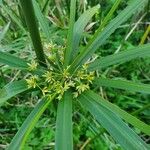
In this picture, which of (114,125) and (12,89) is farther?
(12,89)

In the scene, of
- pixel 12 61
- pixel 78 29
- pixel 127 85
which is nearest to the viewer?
pixel 127 85

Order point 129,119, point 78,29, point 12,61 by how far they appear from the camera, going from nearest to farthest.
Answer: point 129,119 < point 12,61 < point 78,29

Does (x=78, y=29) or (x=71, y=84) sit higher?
(x=78, y=29)

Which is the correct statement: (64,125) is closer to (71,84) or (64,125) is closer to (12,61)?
(71,84)

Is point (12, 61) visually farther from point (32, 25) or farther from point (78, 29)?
point (78, 29)

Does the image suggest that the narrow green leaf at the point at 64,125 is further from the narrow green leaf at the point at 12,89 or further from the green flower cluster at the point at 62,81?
the narrow green leaf at the point at 12,89

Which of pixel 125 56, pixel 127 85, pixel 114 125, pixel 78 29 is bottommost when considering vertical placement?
pixel 114 125

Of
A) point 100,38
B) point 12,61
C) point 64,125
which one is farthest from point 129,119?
point 12,61

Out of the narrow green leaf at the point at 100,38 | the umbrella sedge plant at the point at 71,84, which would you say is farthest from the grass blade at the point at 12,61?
the narrow green leaf at the point at 100,38
